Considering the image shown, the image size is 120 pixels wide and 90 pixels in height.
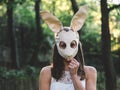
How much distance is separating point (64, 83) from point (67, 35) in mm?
457

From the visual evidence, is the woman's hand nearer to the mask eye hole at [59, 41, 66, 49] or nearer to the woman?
the woman

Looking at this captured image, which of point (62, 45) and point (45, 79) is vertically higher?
point (62, 45)

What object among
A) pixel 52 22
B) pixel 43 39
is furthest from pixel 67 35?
pixel 43 39

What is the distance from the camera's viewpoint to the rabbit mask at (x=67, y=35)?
4.34 m

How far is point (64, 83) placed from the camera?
4.34 meters

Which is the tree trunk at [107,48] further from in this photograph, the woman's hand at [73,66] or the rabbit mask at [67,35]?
the woman's hand at [73,66]

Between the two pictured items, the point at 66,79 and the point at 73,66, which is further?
the point at 66,79

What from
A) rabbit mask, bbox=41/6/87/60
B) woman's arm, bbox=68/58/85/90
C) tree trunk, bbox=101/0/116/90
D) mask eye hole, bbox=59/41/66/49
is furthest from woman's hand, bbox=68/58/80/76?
tree trunk, bbox=101/0/116/90

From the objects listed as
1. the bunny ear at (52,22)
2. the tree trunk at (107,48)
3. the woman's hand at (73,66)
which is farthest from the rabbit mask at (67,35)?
the tree trunk at (107,48)

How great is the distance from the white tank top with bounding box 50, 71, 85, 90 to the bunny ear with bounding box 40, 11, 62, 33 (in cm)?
45

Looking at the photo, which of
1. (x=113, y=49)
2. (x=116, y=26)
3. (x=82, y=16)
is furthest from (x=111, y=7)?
(x=116, y=26)

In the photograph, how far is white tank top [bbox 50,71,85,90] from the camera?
4.32 meters

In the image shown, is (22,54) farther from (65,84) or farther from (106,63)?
(65,84)

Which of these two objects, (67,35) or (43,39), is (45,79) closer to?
(67,35)
